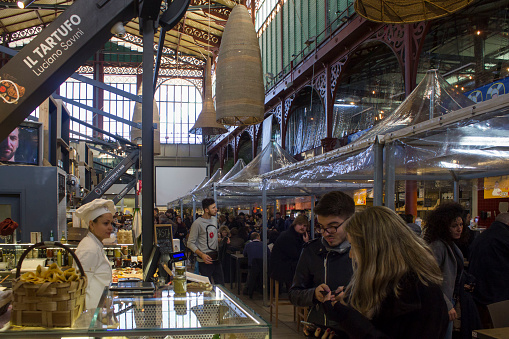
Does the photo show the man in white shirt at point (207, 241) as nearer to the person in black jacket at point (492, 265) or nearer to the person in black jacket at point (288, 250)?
the person in black jacket at point (288, 250)

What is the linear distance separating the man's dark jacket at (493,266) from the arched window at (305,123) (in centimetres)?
957

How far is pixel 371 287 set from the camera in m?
Result: 1.69

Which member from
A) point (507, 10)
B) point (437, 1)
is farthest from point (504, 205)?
point (437, 1)

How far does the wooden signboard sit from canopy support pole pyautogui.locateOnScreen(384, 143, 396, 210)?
5.46ft

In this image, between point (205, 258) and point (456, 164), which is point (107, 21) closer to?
point (205, 258)

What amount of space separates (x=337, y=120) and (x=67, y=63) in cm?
1176

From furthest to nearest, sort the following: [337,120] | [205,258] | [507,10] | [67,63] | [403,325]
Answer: [337,120]
[507,10]
[205,258]
[67,63]
[403,325]

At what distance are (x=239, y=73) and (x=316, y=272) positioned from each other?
272 centimetres

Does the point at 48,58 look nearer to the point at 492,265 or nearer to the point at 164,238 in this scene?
the point at 164,238

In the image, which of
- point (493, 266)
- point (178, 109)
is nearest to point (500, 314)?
point (493, 266)

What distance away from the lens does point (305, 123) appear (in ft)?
52.4

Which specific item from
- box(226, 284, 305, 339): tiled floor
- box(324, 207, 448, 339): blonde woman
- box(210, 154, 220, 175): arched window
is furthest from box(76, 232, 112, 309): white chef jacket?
box(210, 154, 220, 175): arched window

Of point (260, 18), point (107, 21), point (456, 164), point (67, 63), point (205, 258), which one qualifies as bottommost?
point (205, 258)

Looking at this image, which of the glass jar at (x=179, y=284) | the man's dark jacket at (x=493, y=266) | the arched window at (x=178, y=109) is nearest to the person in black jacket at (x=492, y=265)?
the man's dark jacket at (x=493, y=266)
